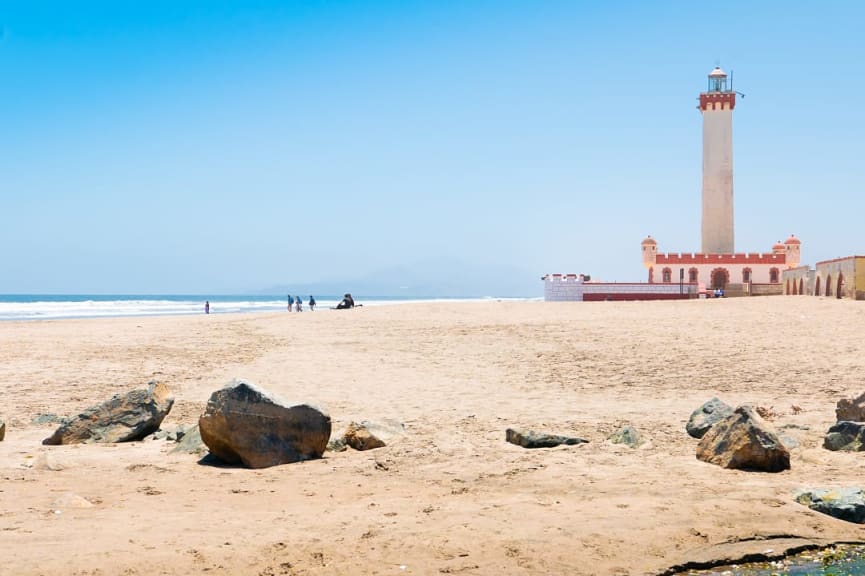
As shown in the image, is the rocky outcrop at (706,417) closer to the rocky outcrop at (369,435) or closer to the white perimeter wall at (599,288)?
the rocky outcrop at (369,435)

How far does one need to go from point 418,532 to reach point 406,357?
12486mm

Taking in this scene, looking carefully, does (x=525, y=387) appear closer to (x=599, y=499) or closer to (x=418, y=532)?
(x=599, y=499)

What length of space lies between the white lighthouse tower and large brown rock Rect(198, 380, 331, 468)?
1961 inches

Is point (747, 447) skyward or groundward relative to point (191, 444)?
skyward

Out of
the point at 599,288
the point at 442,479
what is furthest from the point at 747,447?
the point at 599,288

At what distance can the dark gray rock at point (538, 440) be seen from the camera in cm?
912

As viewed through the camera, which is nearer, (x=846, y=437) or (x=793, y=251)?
(x=846, y=437)

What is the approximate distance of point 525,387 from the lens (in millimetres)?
14172

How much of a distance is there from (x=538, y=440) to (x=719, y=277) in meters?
45.2

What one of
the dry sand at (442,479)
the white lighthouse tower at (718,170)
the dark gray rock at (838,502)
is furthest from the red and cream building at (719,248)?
the dark gray rock at (838,502)

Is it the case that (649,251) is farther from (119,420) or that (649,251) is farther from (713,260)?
(119,420)

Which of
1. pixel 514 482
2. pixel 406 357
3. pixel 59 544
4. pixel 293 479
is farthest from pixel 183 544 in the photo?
pixel 406 357

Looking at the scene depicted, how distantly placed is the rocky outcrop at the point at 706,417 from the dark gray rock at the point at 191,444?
5791 mm

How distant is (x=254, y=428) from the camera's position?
28.1 feet
